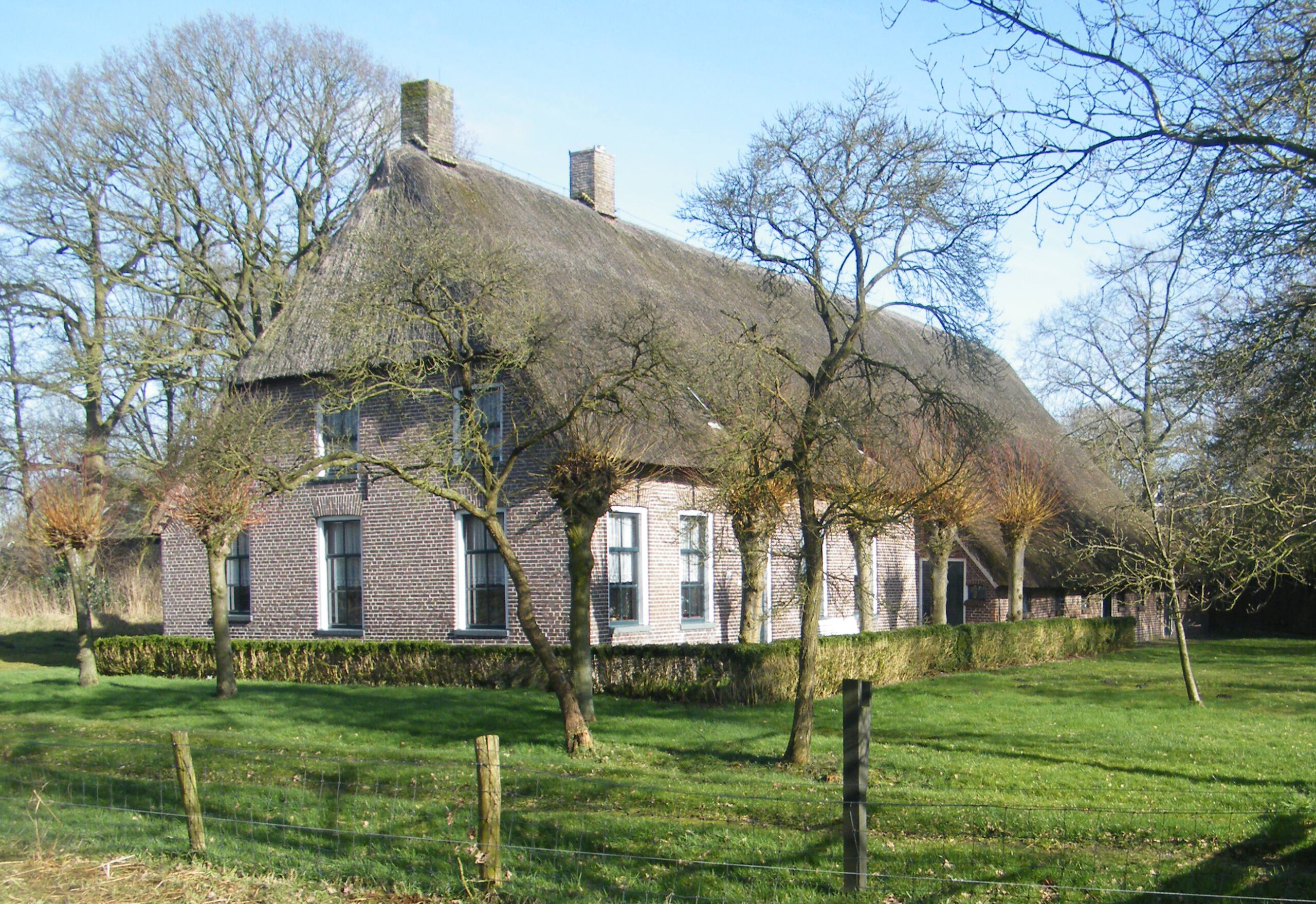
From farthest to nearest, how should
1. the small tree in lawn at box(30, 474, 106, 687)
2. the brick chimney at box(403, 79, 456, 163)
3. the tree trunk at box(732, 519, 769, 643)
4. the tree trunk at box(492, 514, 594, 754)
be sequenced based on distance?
the brick chimney at box(403, 79, 456, 163)
the tree trunk at box(732, 519, 769, 643)
the small tree in lawn at box(30, 474, 106, 687)
the tree trunk at box(492, 514, 594, 754)

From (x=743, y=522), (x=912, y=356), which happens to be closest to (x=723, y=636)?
(x=743, y=522)

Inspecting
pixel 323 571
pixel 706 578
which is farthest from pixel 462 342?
pixel 323 571

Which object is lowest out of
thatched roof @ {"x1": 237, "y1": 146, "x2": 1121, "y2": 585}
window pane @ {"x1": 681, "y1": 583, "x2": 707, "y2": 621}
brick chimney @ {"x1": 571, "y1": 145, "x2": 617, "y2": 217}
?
window pane @ {"x1": 681, "y1": 583, "x2": 707, "y2": 621}

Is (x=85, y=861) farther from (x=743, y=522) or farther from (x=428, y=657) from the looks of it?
(x=743, y=522)

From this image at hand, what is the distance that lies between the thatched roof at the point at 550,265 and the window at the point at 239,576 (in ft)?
11.3

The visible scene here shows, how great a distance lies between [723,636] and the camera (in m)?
21.2

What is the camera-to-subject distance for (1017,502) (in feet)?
82.6

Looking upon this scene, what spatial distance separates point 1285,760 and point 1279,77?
26.9 ft

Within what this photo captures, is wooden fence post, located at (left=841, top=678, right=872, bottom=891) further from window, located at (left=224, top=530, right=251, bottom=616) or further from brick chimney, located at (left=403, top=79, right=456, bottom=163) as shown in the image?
brick chimney, located at (left=403, top=79, right=456, bottom=163)

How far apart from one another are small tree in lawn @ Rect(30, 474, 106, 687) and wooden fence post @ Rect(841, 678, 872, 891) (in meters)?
13.9

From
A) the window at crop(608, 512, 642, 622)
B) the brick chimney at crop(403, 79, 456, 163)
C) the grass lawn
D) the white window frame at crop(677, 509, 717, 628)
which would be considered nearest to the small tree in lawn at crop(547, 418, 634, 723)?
the grass lawn

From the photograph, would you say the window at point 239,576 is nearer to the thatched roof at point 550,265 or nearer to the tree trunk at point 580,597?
the thatched roof at point 550,265

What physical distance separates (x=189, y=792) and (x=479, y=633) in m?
11.8

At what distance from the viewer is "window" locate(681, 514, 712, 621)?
20312 millimetres
